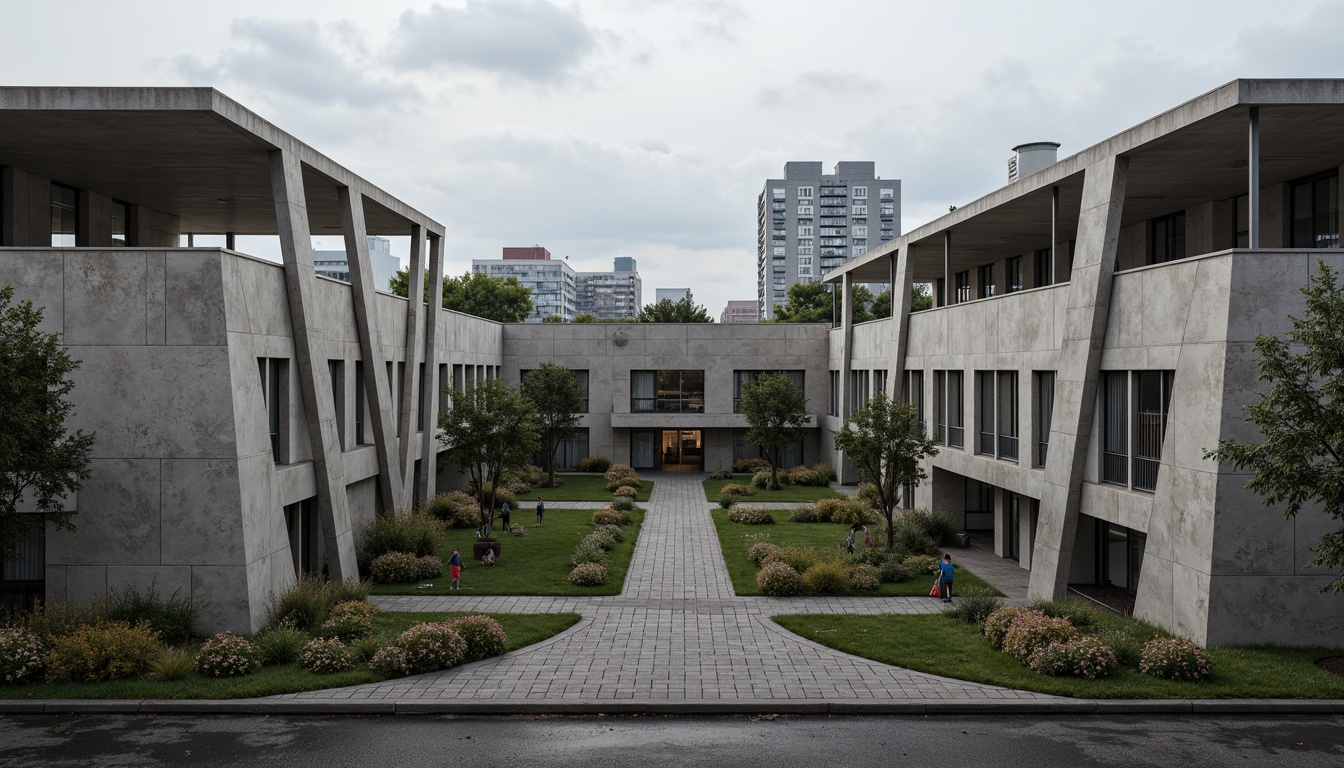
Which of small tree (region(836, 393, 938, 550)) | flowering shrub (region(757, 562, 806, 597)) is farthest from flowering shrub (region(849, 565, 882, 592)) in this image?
small tree (region(836, 393, 938, 550))

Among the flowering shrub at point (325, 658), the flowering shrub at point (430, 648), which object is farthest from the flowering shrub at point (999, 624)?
the flowering shrub at point (325, 658)

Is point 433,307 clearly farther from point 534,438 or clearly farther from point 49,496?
point 49,496

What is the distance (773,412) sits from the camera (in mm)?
42375

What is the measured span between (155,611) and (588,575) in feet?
31.2

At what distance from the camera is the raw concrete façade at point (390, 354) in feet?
53.9

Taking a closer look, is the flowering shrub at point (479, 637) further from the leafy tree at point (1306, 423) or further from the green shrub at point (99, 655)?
the leafy tree at point (1306, 423)

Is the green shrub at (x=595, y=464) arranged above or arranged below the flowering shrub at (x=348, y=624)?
above

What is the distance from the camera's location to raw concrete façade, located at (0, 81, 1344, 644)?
53.9 feet

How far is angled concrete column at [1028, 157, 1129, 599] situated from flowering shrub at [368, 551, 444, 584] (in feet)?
48.3

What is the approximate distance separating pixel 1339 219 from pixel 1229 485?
28.5ft

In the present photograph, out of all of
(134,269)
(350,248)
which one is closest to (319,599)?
(134,269)

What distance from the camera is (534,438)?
1155 inches

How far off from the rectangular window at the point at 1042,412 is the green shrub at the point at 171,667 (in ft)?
63.9

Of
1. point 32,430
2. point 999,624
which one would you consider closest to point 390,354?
point 32,430
